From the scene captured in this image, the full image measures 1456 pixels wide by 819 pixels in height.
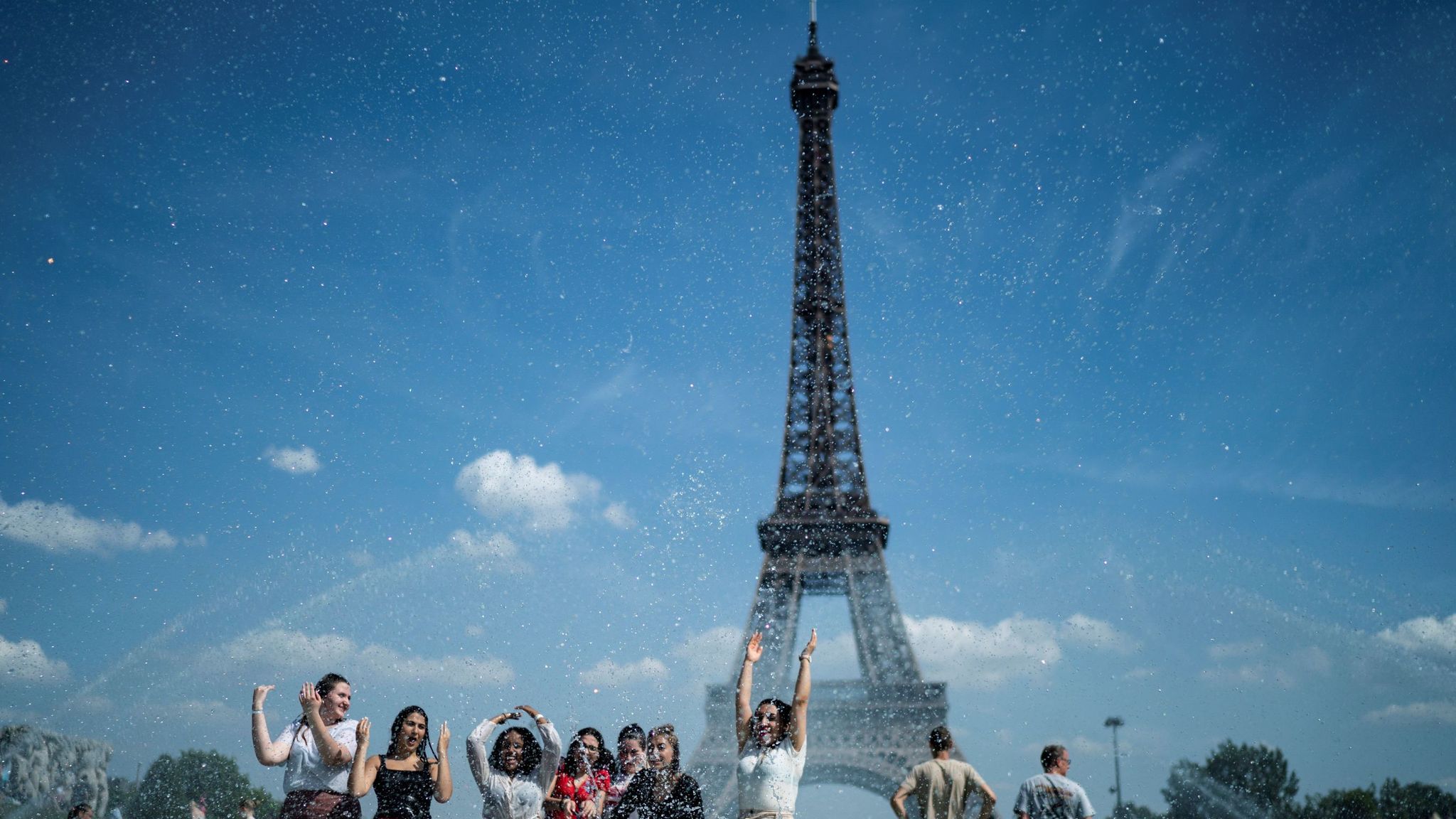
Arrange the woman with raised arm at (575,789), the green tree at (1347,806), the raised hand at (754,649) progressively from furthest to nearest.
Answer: the green tree at (1347,806) → the woman with raised arm at (575,789) → the raised hand at (754,649)

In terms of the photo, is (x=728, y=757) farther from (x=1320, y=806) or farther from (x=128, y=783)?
(x=128, y=783)

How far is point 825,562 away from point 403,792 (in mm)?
34797

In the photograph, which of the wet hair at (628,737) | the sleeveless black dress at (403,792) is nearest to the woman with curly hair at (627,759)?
the wet hair at (628,737)

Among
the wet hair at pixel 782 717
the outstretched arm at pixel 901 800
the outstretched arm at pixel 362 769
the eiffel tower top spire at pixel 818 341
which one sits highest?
the eiffel tower top spire at pixel 818 341

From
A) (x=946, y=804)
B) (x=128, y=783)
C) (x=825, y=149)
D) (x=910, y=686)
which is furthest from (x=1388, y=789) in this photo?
(x=128, y=783)

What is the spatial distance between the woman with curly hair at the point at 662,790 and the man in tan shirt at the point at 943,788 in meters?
1.74

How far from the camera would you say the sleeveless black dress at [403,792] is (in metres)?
5.40

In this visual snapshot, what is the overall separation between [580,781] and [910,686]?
32.8 m

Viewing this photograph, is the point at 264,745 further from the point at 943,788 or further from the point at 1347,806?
the point at 1347,806

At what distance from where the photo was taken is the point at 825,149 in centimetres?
4584

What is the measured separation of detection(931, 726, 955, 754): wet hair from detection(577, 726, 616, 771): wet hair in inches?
81.5

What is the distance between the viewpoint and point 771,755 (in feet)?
17.3

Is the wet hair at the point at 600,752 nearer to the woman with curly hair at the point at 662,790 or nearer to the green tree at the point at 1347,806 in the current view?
the woman with curly hair at the point at 662,790

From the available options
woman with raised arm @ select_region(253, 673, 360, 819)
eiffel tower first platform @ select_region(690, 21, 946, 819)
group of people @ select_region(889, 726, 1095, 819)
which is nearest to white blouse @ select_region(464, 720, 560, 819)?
woman with raised arm @ select_region(253, 673, 360, 819)
